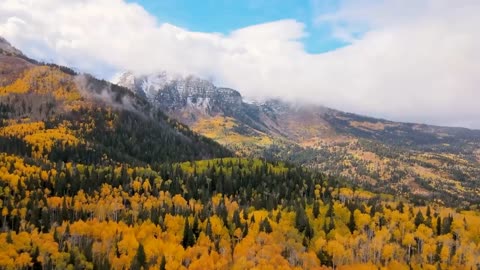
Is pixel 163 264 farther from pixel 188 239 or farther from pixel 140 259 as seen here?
pixel 188 239

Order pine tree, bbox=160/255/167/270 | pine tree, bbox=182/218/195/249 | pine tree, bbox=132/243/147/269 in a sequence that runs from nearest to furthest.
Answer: pine tree, bbox=132/243/147/269, pine tree, bbox=160/255/167/270, pine tree, bbox=182/218/195/249

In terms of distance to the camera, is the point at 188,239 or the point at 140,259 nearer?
the point at 140,259

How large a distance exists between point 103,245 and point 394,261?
351 ft

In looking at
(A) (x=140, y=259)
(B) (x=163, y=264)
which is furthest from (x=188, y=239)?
(A) (x=140, y=259)

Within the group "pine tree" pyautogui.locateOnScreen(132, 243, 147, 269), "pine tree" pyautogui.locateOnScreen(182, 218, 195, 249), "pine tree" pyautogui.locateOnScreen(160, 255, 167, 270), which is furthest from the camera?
"pine tree" pyautogui.locateOnScreen(182, 218, 195, 249)

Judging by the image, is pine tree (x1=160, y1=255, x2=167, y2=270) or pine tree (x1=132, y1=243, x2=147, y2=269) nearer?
pine tree (x1=132, y1=243, x2=147, y2=269)

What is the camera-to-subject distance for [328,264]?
640ft

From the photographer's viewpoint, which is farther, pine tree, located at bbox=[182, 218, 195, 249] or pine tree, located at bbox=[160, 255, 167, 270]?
pine tree, located at bbox=[182, 218, 195, 249]

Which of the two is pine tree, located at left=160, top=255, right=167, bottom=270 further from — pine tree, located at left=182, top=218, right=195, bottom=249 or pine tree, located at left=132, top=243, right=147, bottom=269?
pine tree, located at left=182, top=218, right=195, bottom=249

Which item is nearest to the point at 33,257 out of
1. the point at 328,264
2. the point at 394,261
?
the point at 328,264

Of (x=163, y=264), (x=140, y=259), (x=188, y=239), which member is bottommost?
(x=163, y=264)

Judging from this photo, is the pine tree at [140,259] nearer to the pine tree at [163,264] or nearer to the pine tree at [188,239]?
the pine tree at [163,264]

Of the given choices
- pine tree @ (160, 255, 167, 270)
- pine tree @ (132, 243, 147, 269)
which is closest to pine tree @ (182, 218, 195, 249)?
pine tree @ (132, 243, 147, 269)

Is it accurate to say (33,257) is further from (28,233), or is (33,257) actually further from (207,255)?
(207,255)
